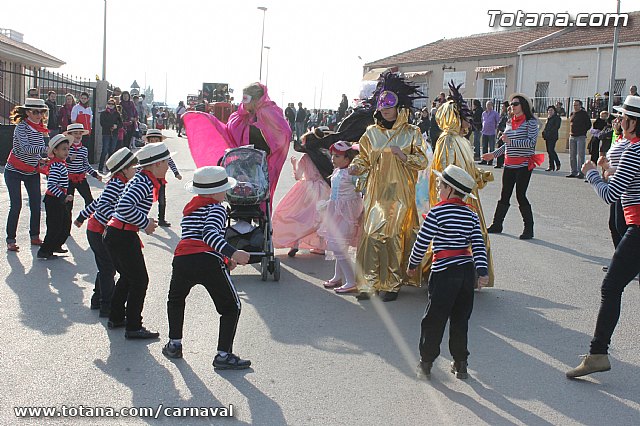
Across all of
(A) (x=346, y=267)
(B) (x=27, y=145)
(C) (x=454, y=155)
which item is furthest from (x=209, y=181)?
(B) (x=27, y=145)

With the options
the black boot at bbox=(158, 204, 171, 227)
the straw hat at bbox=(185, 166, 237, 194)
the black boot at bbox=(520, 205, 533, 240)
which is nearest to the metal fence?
the black boot at bbox=(520, 205, 533, 240)

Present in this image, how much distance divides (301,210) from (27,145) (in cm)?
357

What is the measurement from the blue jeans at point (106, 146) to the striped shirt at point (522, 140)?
40.4ft

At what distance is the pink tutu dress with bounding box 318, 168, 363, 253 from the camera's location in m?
8.40

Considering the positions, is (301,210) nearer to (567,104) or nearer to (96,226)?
(96,226)

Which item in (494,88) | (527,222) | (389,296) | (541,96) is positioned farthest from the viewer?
(494,88)

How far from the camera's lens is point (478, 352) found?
620 centimetres

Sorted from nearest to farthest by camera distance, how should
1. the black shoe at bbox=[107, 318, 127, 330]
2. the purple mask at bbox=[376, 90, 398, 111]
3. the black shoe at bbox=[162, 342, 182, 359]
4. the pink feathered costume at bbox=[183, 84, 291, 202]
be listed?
the black shoe at bbox=[162, 342, 182, 359], the black shoe at bbox=[107, 318, 127, 330], the purple mask at bbox=[376, 90, 398, 111], the pink feathered costume at bbox=[183, 84, 291, 202]

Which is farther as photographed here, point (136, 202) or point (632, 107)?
point (136, 202)

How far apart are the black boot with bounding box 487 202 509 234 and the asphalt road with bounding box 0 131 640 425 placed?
98.5 inches

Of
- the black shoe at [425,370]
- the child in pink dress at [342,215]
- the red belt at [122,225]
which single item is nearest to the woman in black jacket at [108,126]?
the child in pink dress at [342,215]

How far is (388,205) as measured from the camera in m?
7.76

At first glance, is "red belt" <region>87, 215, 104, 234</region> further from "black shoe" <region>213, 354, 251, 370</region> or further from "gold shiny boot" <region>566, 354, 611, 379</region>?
"gold shiny boot" <region>566, 354, 611, 379</region>

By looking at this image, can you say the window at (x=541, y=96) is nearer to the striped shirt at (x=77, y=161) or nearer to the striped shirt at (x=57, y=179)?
the striped shirt at (x=77, y=161)
